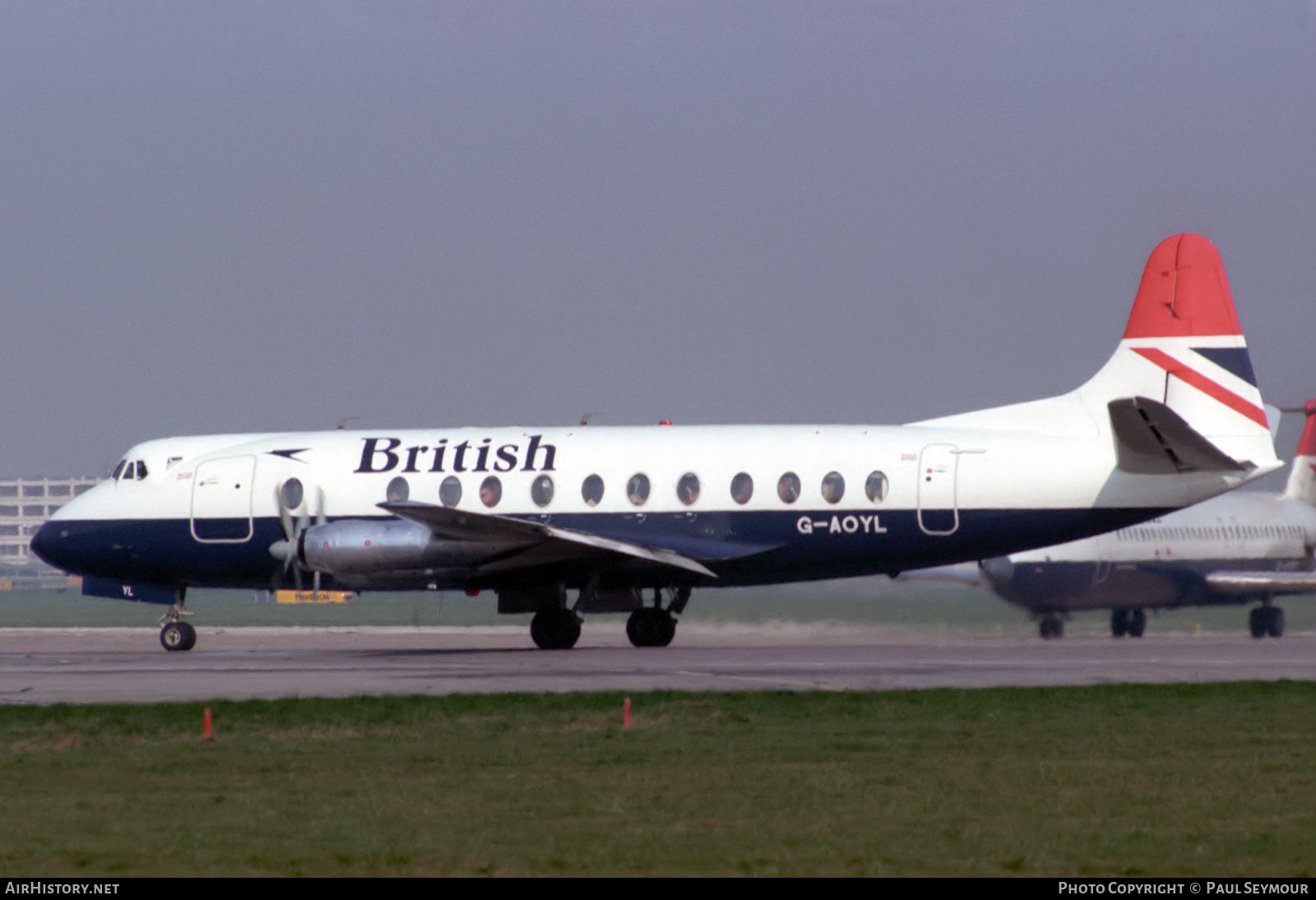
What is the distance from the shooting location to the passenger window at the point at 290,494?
3675 cm

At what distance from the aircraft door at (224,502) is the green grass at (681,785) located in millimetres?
14717

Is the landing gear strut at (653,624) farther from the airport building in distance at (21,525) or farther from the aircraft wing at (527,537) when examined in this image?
the airport building in distance at (21,525)

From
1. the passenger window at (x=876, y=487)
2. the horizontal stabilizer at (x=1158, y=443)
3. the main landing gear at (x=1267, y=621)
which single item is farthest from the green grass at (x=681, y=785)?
the main landing gear at (x=1267, y=621)

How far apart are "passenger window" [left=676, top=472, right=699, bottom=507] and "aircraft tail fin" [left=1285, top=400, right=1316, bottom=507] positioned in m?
19.3

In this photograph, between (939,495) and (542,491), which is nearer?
(939,495)

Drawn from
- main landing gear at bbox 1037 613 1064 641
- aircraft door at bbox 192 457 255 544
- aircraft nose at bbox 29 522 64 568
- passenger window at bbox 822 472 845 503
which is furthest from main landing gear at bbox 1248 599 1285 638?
aircraft nose at bbox 29 522 64 568

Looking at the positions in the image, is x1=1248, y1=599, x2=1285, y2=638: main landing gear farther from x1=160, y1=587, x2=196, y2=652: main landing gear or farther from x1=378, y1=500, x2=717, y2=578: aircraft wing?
x1=160, y1=587, x2=196, y2=652: main landing gear

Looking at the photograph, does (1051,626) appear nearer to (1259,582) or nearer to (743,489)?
(1259,582)

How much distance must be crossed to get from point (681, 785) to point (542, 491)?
66.0 ft

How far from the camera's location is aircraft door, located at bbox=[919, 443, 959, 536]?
→ 33.6m

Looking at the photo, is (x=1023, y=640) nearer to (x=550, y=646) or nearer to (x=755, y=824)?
(x=550, y=646)

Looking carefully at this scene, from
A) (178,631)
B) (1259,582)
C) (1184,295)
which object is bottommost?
(178,631)

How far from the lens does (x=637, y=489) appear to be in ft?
115

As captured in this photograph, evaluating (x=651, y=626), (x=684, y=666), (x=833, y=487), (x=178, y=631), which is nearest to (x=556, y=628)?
(x=651, y=626)
